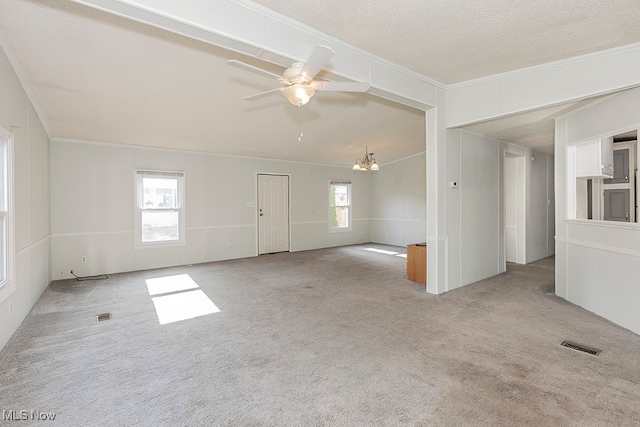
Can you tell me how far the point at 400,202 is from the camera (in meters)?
9.28

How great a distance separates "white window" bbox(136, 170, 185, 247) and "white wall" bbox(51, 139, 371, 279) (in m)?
0.13

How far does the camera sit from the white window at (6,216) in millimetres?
2959

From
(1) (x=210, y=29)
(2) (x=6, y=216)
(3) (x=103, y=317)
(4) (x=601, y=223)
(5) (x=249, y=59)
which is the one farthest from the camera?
(3) (x=103, y=317)

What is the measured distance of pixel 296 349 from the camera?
2.81 m

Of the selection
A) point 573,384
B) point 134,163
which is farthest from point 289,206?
point 573,384

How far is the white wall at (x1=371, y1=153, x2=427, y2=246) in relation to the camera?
8781 millimetres

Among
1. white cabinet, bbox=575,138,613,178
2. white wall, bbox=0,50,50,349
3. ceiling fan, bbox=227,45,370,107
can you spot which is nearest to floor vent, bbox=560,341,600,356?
white cabinet, bbox=575,138,613,178

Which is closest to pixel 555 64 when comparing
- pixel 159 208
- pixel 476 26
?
pixel 476 26

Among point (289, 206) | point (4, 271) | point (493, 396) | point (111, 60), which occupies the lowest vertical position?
point (493, 396)

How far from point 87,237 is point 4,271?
2903 millimetres

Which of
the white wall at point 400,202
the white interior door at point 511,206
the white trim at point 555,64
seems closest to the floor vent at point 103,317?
the white trim at point 555,64

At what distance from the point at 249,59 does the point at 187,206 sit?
13.6 ft

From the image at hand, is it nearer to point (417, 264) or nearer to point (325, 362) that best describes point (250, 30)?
point (325, 362)

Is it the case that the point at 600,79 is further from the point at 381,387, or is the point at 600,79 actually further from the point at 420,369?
the point at 381,387
